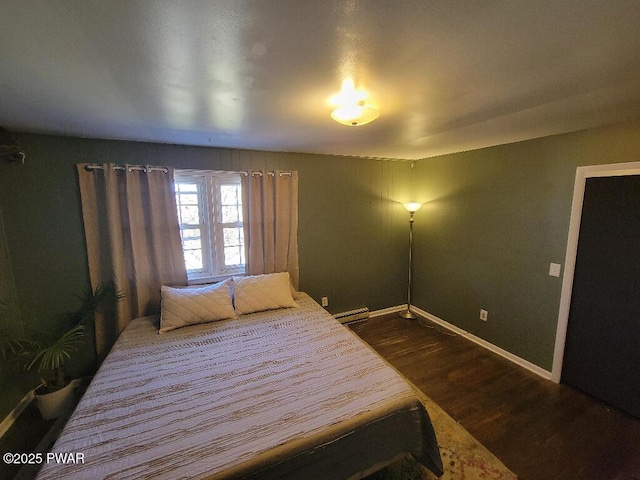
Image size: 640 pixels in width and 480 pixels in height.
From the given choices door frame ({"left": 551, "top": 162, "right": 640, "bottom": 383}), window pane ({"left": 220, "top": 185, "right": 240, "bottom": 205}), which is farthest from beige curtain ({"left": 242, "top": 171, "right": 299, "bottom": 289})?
door frame ({"left": 551, "top": 162, "right": 640, "bottom": 383})

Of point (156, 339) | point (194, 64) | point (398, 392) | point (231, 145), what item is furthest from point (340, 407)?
point (231, 145)

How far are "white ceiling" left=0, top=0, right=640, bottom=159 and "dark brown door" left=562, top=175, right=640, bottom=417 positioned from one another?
1.89 ft

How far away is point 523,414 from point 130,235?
361 cm

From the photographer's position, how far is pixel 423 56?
0.99 meters

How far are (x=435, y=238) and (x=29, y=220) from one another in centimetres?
415

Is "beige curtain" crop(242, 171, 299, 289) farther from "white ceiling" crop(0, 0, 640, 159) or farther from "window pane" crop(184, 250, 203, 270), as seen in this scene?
"white ceiling" crop(0, 0, 640, 159)

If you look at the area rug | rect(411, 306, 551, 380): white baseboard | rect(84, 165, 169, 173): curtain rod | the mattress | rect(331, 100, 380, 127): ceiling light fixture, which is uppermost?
rect(331, 100, 380, 127): ceiling light fixture

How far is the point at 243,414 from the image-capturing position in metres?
1.35

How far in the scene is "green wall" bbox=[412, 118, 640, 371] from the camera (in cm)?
216

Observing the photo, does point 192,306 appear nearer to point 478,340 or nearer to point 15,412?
point 15,412

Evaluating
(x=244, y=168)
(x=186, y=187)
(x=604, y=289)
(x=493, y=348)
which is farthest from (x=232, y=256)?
(x=604, y=289)

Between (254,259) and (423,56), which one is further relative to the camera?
(254,259)

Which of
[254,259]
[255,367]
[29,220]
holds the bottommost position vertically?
Answer: [255,367]

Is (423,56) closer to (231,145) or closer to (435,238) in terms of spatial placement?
(231,145)
